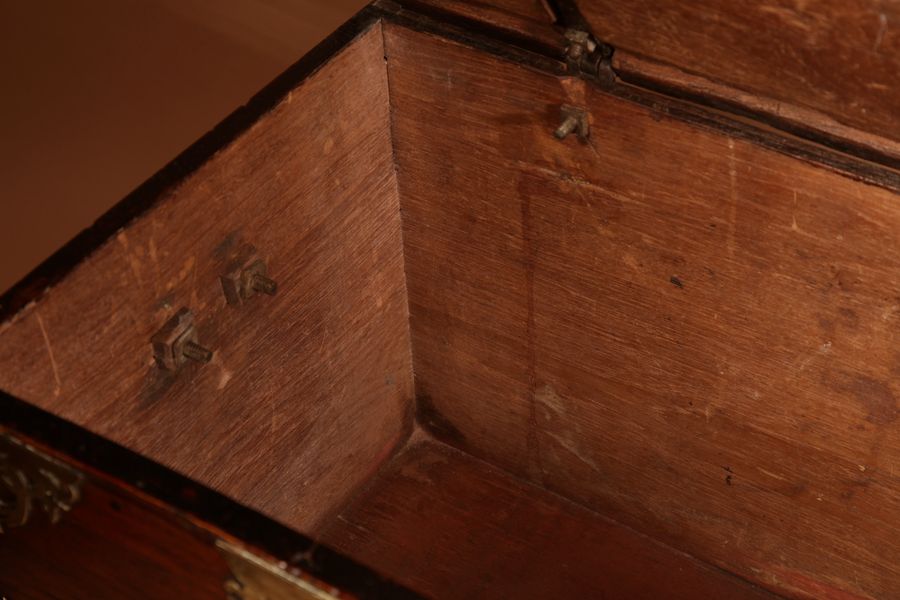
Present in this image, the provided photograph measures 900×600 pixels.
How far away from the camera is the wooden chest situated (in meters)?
1.45

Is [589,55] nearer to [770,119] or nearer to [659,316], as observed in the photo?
[770,119]

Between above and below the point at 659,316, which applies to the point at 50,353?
above

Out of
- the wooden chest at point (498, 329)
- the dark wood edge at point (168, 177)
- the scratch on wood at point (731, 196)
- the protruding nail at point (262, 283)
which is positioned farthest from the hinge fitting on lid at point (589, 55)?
the protruding nail at point (262, 283)

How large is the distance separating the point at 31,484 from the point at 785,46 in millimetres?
879

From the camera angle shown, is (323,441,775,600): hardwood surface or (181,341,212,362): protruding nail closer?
(181,341,212,362): protruding nail

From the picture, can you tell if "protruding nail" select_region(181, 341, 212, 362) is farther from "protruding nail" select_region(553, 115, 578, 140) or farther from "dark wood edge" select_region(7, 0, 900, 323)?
"protruding nail" select_region(553, 115, 578, 140)

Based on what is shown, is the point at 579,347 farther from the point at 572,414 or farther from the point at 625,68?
the point at 625,68

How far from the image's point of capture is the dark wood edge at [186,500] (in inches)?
46.5

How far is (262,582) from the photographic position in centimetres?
123

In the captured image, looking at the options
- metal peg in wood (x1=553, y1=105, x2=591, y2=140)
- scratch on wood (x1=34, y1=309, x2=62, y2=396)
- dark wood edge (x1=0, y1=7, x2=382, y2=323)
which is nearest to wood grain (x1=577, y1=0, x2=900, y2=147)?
metal peg in wood (x1=553, y1=105, x2=591, y2=140)

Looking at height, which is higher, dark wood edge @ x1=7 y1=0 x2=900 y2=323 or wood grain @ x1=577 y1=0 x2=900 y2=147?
wood grain @ x1=577 y1=0 x2=900 y2=147

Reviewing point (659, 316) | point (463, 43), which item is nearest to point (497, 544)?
point (659, 316)

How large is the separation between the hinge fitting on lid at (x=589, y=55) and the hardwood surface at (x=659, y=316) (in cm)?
3

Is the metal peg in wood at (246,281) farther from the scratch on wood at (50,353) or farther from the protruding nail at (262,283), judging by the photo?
the scratch on wood at (50,353)
